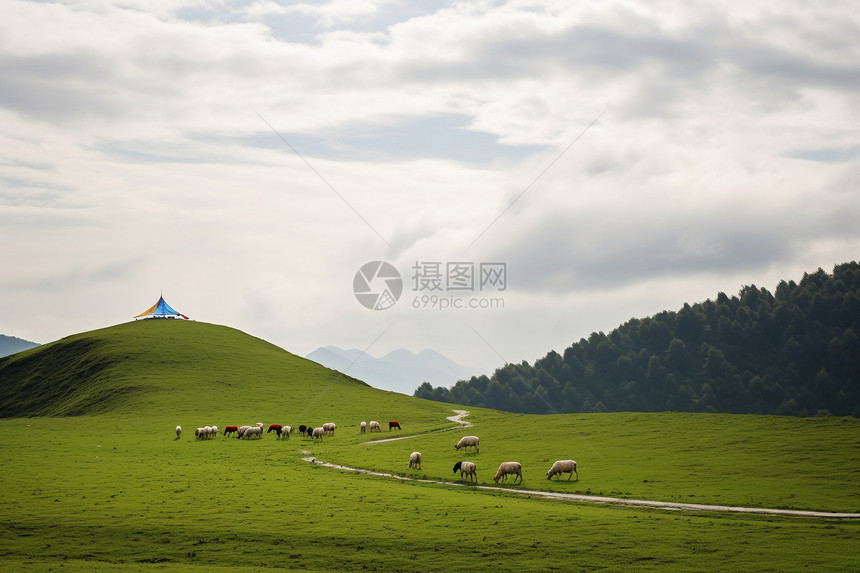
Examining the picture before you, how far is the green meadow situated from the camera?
2956cm

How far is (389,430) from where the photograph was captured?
81375 mm

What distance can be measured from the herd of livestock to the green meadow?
1011 millimetres

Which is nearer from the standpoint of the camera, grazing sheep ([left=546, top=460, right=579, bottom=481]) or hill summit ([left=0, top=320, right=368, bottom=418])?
grazing sheep ([left=546, top=460, right=579, bottom=481])

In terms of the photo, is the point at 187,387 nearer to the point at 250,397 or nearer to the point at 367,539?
the point at 250,397

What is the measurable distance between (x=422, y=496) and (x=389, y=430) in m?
41.6

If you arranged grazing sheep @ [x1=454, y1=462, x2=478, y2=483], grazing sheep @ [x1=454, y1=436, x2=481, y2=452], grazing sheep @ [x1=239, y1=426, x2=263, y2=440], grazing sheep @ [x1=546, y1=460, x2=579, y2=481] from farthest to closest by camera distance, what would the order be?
grazing sheep @ [x1=239, y1=426, x2=263, y2=440] < grazing sheep @ [x1=454, y1=436, x2=481, y2=452] < grazing sheep @ [x1=454, y1=462, x2=478, y2=483] < grazing sheep @ [x1=546, y1=460, x2=579, y2=481]

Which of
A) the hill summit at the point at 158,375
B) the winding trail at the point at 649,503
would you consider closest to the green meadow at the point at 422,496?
the winding trail at the point at 649,503

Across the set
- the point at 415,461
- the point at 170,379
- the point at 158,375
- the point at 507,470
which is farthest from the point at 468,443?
the point at 158,375

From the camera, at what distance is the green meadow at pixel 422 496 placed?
29.6 metres

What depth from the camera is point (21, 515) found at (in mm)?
35188

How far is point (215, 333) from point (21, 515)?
4148 inches

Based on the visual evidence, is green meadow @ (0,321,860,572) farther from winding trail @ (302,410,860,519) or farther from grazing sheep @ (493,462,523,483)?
grazing sheep @ (493,462,523,483)

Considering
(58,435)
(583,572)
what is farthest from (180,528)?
(58,435)

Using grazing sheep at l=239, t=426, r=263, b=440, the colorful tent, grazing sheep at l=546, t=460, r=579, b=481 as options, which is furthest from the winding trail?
the colorful tent
